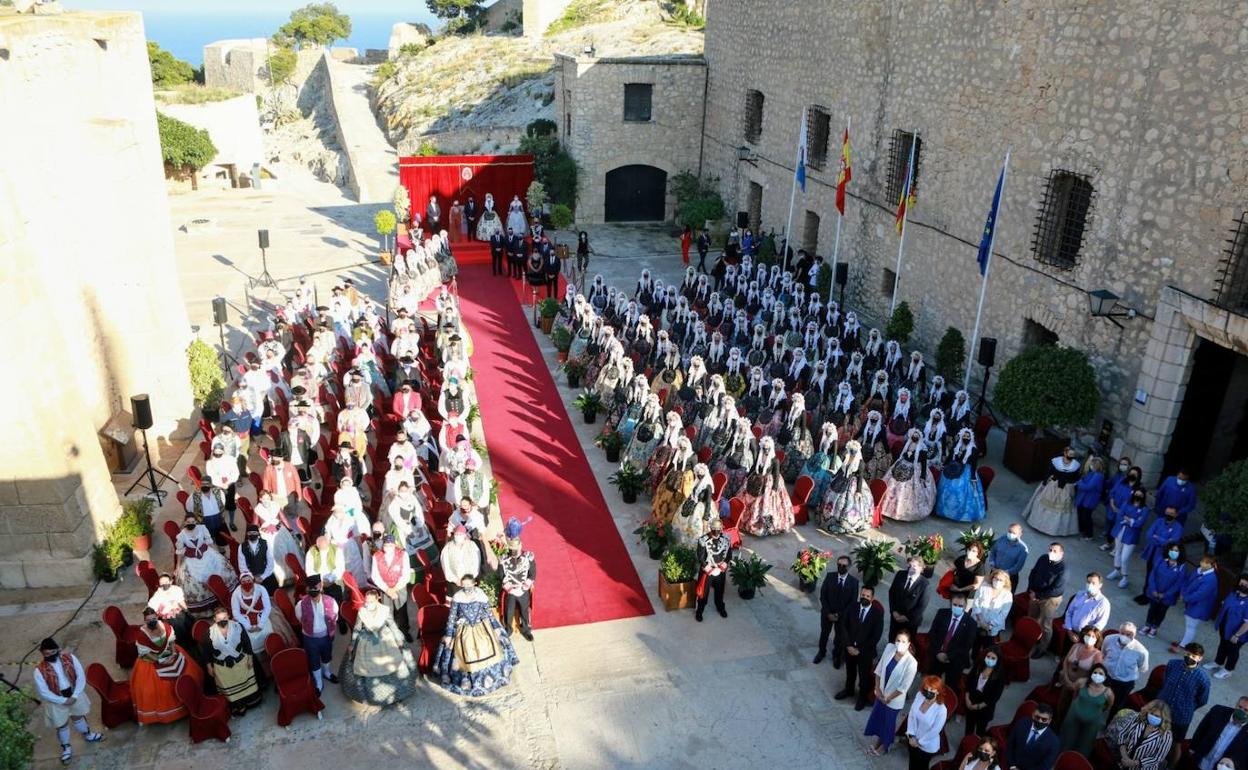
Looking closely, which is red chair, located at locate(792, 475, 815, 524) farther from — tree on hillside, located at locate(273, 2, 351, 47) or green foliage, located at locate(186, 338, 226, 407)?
tree on hillside, located at locate(273, 2, 351, 47)

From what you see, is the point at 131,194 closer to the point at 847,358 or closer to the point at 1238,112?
the point at 847,358

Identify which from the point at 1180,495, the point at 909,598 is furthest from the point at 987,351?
the point at 909,598

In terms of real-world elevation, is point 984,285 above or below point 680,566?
above

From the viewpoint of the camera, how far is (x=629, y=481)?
13312 mm

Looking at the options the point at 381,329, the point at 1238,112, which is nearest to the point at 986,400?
the point at 1238,112

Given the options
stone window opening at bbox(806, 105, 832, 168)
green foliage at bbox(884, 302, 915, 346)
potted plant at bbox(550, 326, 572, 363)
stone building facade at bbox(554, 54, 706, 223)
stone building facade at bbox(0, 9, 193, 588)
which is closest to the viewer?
stone building facade at bbox(0, 9, 193, 588)

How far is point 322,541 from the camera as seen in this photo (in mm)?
10008

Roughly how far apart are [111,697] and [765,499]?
8094 millimetres

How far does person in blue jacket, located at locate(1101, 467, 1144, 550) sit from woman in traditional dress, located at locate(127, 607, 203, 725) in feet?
37.7

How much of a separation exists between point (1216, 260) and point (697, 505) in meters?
7.78

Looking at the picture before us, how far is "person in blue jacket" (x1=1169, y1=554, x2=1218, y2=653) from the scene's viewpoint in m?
9.91

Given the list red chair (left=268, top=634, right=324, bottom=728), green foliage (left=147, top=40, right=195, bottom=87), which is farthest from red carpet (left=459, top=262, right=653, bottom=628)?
green foliage (left=147, top=40, right=195, bottom=87)

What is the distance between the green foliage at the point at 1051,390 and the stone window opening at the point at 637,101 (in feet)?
62.0

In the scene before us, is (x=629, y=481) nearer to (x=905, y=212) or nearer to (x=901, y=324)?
(x=901, y=324)
